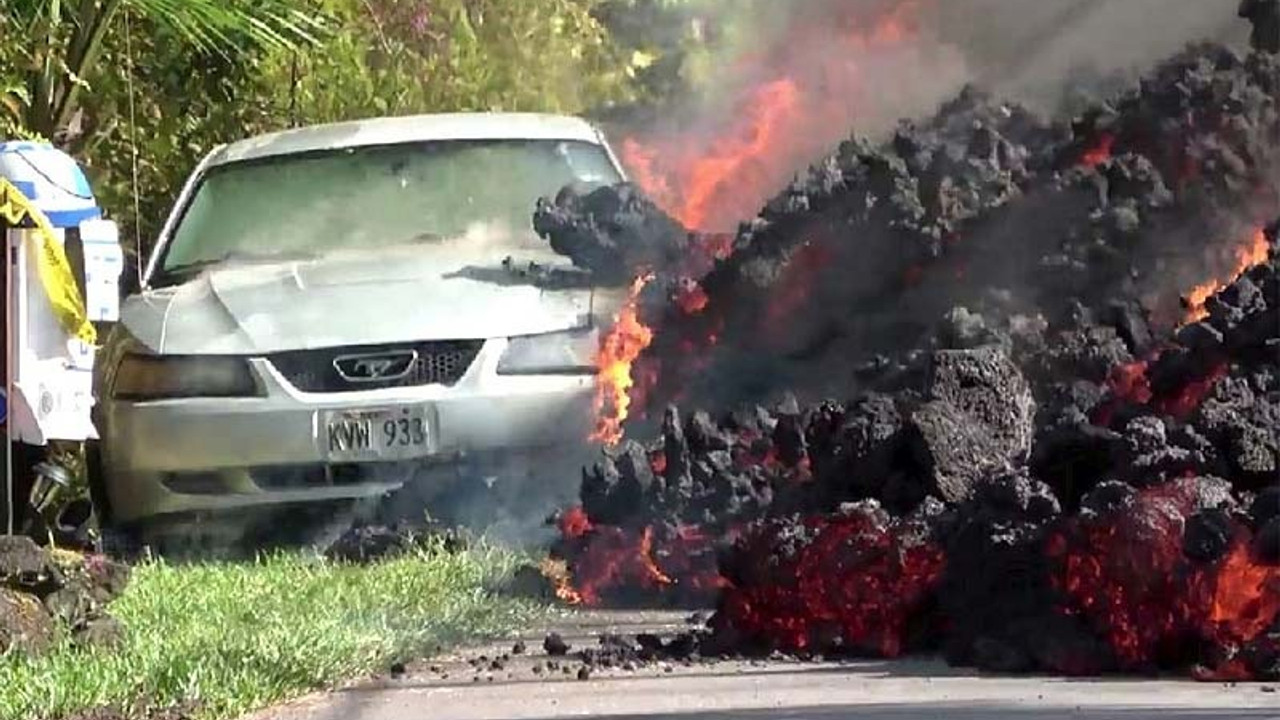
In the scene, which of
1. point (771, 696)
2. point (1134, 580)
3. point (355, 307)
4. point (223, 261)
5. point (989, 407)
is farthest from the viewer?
point (223, 261)

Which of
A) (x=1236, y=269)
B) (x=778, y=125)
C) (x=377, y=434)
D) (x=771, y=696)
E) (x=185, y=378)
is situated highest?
(x=778, y=125)

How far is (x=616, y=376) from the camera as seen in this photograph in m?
9.73

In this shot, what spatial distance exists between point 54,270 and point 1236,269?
13.2 feet

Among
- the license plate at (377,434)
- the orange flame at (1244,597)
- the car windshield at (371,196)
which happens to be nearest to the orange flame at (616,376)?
the license plate at (377,434)

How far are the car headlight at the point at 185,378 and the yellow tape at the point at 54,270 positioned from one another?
353 millimetres

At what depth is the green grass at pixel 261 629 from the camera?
21.0 feet

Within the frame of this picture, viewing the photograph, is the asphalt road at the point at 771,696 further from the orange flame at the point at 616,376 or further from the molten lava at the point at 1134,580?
the orange flame at the point at 616,376

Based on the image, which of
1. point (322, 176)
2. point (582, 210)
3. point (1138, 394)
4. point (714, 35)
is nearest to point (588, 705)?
point (1138, 394)

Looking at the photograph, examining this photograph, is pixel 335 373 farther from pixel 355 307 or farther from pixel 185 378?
pixel 185 378

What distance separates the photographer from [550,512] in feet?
31.1

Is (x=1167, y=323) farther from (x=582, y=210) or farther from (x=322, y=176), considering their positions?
(x=322, y=176)

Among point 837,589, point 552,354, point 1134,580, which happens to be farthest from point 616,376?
point 1134,580

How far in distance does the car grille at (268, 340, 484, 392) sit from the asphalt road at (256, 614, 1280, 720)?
105 inches

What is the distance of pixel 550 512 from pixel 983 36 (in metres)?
3.03
